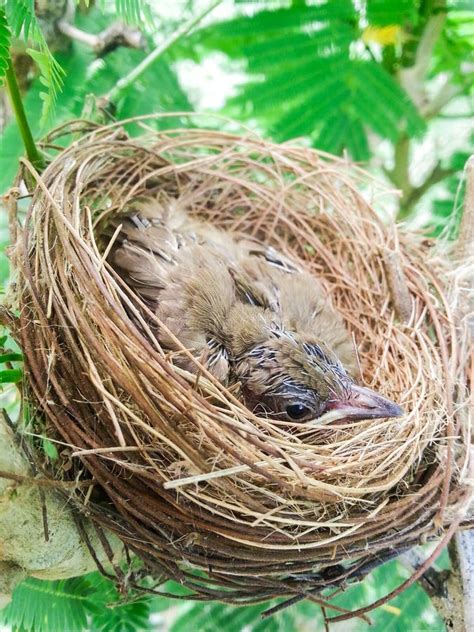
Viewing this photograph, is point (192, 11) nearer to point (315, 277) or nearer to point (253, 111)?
point (253, 111)

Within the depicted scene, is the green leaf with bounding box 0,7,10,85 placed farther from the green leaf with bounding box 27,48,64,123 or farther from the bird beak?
the bird beak

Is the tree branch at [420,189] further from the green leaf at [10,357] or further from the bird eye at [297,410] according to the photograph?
the green leaf at [10,357]

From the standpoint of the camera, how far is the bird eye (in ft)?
5.67

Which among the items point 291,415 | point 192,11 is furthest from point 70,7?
point 291,415

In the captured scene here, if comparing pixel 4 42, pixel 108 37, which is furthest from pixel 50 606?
pixel 108 37

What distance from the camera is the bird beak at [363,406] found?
1.63 meters

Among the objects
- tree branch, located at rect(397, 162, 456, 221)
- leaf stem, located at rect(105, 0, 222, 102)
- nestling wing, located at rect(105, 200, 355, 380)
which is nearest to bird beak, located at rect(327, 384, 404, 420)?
nestling wing, located at rect(105, 200, 355, 380)

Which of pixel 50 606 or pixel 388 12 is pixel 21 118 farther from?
pixel 388 12

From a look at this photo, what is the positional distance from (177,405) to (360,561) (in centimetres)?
59

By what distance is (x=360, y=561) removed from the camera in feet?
5.22

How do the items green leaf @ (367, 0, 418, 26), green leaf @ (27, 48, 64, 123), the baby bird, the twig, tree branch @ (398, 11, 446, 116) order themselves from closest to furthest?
green leaf @ (27, 48, 64, 123) → the baby bird → the twig → green leaf @ (367, 0, 418, 26) → tree branch @ (398, 11, 446, 116)

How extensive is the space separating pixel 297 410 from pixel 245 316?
303 millimetres

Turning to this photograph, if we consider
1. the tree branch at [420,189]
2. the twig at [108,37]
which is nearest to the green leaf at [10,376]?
the twig at [108,37]

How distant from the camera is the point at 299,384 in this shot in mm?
1740
